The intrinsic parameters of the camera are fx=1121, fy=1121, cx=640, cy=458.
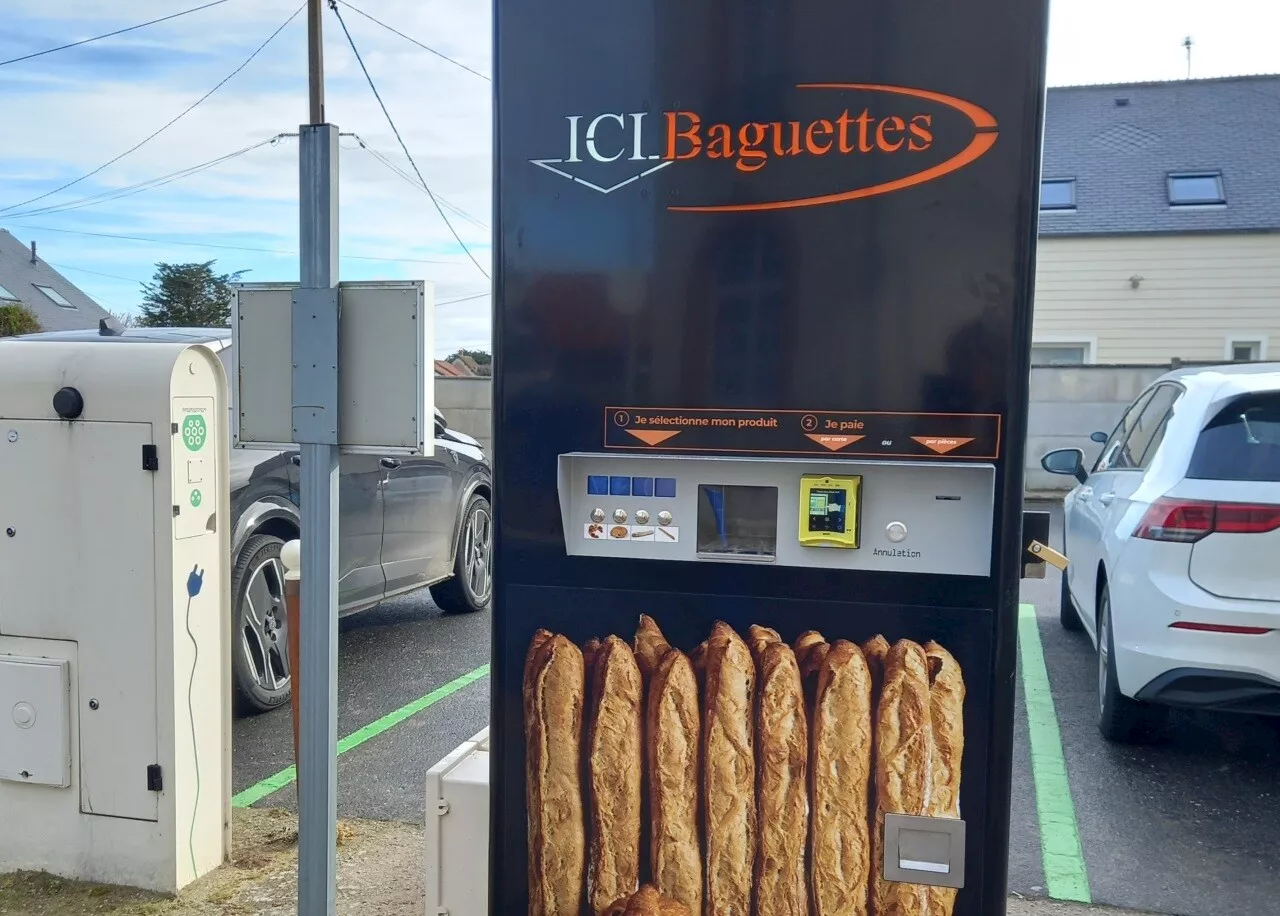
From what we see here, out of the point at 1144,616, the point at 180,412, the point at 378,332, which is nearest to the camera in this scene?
the point at 378,332

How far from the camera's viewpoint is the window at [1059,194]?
18.8 meters

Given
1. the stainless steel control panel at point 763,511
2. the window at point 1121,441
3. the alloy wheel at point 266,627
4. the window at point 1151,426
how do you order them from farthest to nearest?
the window at point 1121,441
the alloy wheel at point 266,627
the window at point 1151,426
the stainless steel control panel at point 763,511

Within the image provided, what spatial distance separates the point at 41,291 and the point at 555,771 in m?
36.6

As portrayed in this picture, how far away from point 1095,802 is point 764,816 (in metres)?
2.60

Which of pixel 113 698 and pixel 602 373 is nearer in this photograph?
pixel 602 373

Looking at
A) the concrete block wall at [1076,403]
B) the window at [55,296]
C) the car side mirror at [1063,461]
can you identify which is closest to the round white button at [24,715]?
the car side mirror at [1063,461]

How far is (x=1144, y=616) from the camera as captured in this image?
4.37 meters

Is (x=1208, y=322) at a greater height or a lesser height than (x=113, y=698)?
greater

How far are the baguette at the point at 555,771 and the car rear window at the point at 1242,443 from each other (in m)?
2.92

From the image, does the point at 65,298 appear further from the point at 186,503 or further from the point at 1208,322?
the point at 186,503

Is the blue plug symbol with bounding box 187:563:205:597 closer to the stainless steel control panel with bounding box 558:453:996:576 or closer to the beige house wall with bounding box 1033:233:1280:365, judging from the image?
the stainless steel control panel with bounding box 558:453:996:576

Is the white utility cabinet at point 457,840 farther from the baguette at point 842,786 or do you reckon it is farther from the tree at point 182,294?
the tree at point 182,294

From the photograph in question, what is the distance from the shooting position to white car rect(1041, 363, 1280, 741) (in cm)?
410

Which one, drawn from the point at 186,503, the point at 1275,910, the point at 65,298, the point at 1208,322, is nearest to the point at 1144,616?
the point at 1275,910
